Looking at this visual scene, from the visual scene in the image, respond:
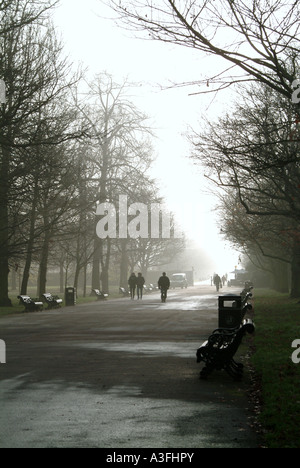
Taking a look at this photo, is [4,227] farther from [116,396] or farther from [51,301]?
[116,396]

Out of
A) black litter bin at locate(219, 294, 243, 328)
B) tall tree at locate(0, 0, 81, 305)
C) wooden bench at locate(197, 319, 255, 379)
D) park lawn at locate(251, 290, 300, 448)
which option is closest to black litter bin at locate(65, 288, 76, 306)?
tall tree at locate(0, 0, 81, 305)

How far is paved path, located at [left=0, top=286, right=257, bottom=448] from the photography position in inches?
263

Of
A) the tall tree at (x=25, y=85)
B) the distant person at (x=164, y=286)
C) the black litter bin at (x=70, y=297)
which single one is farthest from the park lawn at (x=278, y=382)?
the distant person at (x=164, y=286)

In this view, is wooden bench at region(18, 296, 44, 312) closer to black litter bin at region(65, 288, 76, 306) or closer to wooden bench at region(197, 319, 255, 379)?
black litter bin at region(65, 288, 76, 306)


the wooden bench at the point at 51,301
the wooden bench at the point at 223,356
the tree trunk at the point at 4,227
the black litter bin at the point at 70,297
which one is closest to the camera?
the wooden bench at the point at 223,356

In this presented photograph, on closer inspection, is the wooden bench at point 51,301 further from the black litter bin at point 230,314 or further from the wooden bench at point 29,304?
the black litter bin at point 230,314

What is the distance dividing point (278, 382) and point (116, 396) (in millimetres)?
2375

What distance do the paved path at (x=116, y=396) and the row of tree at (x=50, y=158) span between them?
603cm

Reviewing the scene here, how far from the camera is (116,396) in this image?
352 inches

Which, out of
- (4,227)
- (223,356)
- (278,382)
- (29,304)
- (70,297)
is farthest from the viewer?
(70,297)

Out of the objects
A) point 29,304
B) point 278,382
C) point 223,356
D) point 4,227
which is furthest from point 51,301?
→ point 278,382

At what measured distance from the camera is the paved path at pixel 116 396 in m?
6.68
